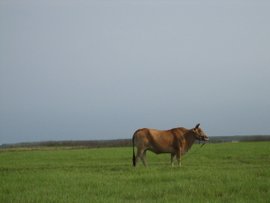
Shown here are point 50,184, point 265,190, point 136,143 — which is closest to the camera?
point 265,190

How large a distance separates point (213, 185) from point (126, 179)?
260cm

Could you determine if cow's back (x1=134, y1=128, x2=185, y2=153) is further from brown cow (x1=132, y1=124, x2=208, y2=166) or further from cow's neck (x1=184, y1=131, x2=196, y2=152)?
cow's neck (x1=184, y1=131, x2=196, y2=152)

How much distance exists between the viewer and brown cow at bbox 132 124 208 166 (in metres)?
18.4

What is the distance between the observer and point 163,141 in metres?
18.8

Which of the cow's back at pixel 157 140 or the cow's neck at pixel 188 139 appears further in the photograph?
the cow's neck at pixel 188 139

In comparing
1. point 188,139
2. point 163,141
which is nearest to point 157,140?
point 163,141

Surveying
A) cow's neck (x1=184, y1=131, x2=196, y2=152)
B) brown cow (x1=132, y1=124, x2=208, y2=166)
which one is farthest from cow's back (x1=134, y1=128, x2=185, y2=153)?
cow's neck (x1=184, y1=131, x2=196, y2=152)

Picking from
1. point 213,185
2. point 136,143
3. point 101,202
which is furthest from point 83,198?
point 136,143

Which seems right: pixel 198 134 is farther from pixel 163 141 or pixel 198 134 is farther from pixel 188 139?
pixel 163 141

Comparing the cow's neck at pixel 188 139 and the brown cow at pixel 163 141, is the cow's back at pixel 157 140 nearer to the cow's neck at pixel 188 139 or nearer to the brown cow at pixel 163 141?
the brown cow at pixel 163 141

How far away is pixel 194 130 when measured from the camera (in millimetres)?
19828

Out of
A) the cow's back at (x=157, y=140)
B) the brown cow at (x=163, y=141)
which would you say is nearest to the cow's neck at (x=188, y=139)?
the brown cow at (x=163, y=141)

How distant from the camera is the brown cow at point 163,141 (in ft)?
60.4

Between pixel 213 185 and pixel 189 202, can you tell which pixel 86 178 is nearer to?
pixel 213 185
